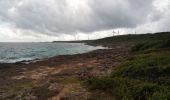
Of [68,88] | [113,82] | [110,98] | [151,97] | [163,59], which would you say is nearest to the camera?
[151,97]

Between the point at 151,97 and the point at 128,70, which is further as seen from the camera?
the point at 128,70

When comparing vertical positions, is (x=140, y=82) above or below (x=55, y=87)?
above

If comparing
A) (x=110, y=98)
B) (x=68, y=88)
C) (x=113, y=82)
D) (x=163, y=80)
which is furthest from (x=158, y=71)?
(x=68, y=88)

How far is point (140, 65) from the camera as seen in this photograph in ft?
71.3

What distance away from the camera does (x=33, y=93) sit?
2000 cm

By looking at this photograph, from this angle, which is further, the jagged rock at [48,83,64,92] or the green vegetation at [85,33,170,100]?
the jagged rock at [48,83,64,92]

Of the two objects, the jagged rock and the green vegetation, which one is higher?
the green vegetation

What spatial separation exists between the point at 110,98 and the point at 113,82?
2565 millimetres

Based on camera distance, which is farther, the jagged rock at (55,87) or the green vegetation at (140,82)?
the jagged rock at (55,87)

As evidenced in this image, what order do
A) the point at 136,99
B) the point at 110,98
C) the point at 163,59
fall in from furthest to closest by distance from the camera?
the point at 163,59 → the point at 110,98 → the point at 136,99

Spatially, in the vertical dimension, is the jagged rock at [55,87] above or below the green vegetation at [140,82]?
below

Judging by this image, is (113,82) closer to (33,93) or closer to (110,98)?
(110,98)

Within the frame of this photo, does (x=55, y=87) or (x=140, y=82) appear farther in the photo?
(x=55, y=87)

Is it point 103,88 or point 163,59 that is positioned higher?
point 163,59
